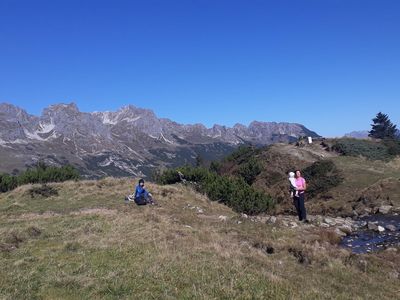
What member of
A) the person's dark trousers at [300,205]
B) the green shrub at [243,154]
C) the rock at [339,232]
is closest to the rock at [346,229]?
the rock at [339,232]

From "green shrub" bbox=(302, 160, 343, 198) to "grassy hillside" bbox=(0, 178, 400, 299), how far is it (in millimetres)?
24819

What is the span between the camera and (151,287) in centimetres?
1084

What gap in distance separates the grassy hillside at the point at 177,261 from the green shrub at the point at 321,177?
2482cm

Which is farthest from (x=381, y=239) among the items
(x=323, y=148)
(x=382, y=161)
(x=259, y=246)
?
(x=323, y=148)

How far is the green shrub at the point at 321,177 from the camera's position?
153ft

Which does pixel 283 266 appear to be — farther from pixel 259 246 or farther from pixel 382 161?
pixel 382 161

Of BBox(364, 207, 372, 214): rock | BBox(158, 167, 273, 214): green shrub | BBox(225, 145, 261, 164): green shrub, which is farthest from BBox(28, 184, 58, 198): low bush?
BBox(225, 145, 261, 164): green shrub

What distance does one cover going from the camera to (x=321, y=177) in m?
48.1

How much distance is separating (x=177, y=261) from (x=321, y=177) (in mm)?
37643

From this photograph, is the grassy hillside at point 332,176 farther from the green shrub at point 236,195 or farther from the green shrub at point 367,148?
the green shrub at point 236,195

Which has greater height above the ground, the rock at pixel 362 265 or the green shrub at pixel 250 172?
the green shrub at pixel 250 172

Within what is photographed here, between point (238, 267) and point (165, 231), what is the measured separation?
20.0ft

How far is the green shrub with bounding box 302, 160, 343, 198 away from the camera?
4650 cm

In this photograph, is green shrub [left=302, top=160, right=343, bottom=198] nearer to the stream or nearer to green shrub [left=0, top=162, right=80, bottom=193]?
A: the stream
